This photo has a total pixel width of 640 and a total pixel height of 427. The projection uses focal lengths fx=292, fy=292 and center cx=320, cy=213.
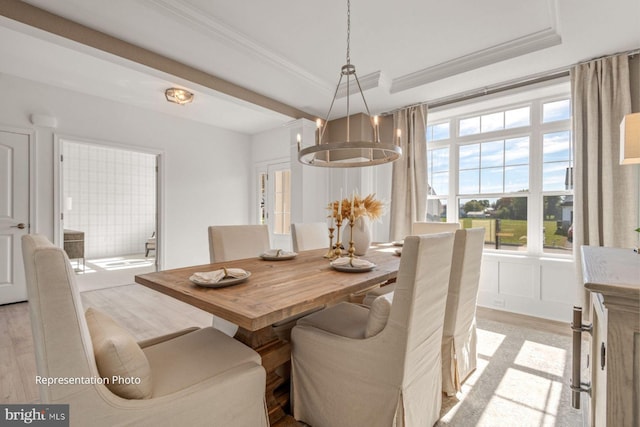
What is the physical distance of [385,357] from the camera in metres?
1.24

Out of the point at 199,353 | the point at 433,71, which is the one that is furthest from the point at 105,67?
the point at 433,71

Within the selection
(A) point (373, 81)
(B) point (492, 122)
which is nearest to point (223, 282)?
(A) point (373, 81)

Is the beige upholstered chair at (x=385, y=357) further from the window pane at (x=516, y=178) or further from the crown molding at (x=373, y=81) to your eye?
the window pane at (x=516, y=178)

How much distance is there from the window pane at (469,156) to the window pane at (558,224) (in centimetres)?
87

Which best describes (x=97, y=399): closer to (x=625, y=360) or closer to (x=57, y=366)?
(x=57, y=366)

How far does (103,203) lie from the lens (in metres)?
6.95

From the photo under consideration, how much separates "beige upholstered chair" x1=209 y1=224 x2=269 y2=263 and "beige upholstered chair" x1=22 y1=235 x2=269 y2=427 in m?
1.06

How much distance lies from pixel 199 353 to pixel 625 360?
1.38 metres

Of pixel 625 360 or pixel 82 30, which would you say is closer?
pixel 625 360

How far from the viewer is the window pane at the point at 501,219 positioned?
3.44 metres

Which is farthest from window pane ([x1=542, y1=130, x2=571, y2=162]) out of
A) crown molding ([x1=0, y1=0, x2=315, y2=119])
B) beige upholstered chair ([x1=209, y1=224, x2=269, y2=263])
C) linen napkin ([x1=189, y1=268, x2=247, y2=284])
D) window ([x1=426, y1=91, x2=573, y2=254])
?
linen napkin ([x1=189, y1=268, x2=247, y2=284])

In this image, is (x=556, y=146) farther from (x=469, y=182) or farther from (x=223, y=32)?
(x=223, y=32)

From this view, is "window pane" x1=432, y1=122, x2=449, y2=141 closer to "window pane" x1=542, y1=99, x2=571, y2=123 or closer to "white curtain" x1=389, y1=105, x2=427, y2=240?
"white curtain" x1=389, y1=105, x2=427, y2=240

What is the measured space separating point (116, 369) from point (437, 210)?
3.92 m
